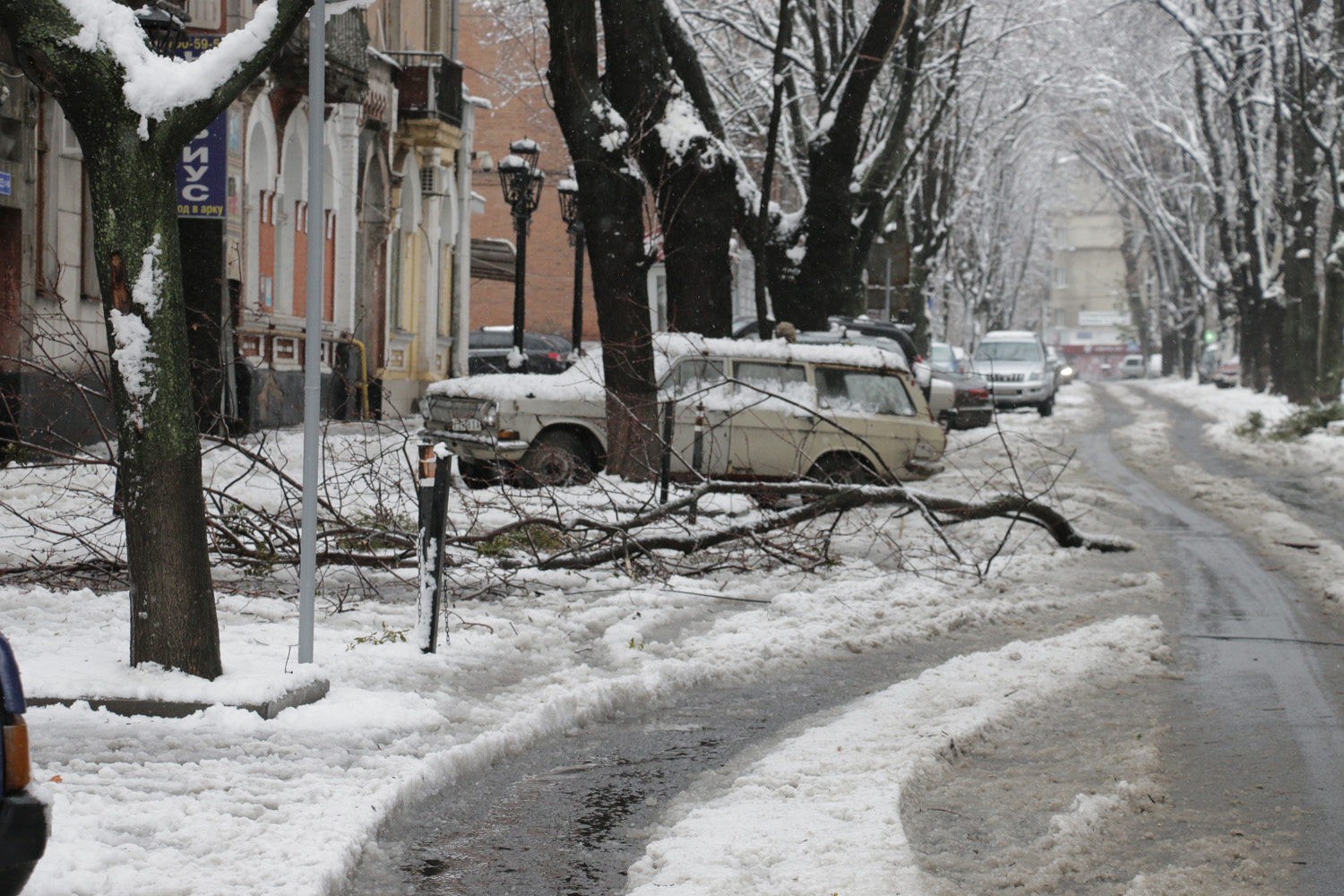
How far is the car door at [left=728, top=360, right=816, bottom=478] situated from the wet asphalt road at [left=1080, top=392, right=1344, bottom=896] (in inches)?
131

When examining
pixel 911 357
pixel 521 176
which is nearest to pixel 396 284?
pixel 521 176

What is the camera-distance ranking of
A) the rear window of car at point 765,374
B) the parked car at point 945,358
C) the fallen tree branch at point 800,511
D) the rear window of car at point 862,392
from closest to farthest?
the fallen tree branch at point 800,511 < the rear window of car at point 765,374 < the rear window of car at point 862,392 < the parked car at point 945,358

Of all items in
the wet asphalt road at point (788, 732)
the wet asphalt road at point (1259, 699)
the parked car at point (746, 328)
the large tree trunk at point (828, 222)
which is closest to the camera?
the wet asphalt road at point (788, 732)

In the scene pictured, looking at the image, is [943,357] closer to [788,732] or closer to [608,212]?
[608,212]

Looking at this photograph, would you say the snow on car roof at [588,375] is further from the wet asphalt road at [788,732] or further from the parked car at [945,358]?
the parked car at [945,358]

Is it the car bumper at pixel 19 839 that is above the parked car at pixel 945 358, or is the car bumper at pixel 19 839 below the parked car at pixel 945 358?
below

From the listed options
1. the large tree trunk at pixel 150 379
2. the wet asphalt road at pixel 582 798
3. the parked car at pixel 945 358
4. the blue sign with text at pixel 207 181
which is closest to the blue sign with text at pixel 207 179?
the blue sign with text at pixel 207 181

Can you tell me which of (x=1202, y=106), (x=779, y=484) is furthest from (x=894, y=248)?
(x=779, y=484)

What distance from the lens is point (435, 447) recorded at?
23.1 feet

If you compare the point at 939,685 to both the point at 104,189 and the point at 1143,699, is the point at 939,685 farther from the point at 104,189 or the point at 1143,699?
the point at 104,189

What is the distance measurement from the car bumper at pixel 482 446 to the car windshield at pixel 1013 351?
24.6 metres

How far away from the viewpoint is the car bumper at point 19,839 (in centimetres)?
328

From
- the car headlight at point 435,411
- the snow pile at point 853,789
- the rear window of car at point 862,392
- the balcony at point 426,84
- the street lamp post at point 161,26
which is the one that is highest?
the balcony at point 426,84

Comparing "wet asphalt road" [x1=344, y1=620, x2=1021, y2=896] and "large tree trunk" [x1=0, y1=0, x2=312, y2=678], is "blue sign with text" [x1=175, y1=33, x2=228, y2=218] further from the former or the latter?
"wet asphalt road" [x1=344, y1=620, x2=1021, y2=896]
